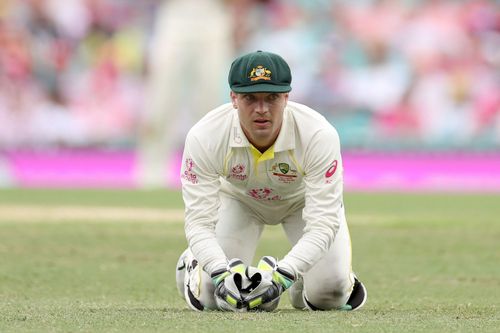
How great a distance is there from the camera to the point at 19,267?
25.7 feet

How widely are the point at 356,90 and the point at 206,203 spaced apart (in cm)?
1298

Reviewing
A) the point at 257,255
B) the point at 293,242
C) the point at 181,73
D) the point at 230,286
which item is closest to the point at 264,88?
the point at 230,286

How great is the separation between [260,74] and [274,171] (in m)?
0.60

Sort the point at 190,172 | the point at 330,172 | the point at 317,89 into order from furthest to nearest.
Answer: the point at 317,89, the point at 190,172, the point at 330,172

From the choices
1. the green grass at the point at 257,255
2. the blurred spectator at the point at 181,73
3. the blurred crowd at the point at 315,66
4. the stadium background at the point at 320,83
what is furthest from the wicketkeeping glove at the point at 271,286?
the blurred crowd at the point at 315,66

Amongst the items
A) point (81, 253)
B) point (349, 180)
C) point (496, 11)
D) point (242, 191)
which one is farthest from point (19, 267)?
point (496, 11)

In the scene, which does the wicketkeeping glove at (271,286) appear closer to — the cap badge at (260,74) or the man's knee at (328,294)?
the man's knee at (328,294)

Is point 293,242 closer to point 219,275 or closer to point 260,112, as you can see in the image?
point 219,275

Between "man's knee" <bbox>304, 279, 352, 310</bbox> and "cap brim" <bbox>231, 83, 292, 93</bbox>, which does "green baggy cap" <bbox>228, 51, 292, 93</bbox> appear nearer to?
"cap brim" <bbox>231, 83, 292, 93</bbox>

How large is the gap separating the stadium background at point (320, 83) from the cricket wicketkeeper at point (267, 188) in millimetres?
11599

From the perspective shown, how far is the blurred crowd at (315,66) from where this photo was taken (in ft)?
59.9

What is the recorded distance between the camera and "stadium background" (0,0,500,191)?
Answer: 709 inches

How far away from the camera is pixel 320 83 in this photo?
1847 cm

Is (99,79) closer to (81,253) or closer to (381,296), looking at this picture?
(81,253)
